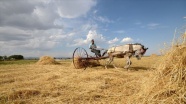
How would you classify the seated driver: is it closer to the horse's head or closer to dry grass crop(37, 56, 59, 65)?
the horse's head

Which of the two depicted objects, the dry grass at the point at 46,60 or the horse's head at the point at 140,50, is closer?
the horse's head at the point at 140,50

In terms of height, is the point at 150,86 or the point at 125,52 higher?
the point at 125,52

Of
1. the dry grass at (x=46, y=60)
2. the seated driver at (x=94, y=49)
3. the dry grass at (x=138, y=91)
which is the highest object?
the seated driver at (x=94, y=49)

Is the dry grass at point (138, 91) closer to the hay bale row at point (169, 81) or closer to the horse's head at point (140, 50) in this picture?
the hay bale row at point (169, 81)

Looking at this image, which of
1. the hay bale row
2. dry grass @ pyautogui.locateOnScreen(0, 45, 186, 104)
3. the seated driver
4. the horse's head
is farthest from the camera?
the seated driver

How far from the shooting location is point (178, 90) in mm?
4570

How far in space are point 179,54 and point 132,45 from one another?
10802 mm

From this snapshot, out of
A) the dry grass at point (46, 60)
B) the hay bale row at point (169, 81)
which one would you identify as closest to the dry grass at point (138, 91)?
the hay bale row at point (169, 81)

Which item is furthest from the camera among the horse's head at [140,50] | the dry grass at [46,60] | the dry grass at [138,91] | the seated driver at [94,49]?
the dry grass at [46,60]

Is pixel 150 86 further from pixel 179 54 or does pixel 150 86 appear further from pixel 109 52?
pixel 109 52

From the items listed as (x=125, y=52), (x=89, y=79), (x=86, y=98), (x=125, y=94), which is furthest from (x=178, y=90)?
(x=125, y=52)

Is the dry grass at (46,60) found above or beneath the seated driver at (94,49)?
beneath

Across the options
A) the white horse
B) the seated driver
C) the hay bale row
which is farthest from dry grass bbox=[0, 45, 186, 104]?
the seated driver

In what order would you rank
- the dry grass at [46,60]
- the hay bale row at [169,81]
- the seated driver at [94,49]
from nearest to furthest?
the hay bale row at [169,81] → the seated driver at [94,49] → the dry grass at [46,60]
